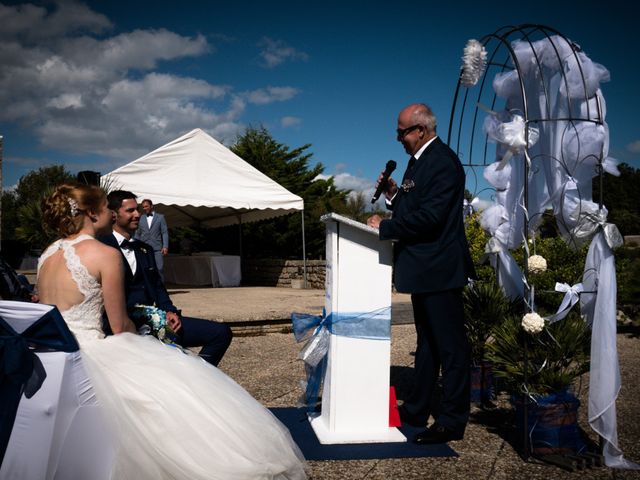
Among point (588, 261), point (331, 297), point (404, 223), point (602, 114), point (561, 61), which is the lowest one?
point (331, 297)

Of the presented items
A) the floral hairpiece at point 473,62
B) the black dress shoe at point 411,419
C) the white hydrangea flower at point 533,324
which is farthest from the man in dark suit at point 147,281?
the floral hairpiece at point 473,62

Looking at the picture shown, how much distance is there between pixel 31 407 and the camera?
234cm

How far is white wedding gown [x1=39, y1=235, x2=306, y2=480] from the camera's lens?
2.43 metres

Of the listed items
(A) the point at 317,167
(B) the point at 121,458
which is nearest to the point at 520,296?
(B) the point at 121,458

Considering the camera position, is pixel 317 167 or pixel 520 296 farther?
pixel 317 167

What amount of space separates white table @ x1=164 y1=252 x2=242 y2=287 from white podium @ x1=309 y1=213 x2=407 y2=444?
39.3 ft

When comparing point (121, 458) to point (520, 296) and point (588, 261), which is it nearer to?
point (588, 261)

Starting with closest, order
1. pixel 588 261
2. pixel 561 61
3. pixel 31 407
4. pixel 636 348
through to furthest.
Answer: pixel 31 407, pixel 588 261, pixel 561 61, pixel 636 348

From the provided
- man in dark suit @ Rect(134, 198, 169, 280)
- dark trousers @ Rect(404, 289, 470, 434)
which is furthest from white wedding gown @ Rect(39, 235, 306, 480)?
man in dark suit @ Rect(134, 198, 169, 280)

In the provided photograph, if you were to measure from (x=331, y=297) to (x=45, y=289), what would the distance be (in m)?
1.68

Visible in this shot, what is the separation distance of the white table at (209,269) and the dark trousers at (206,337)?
37.3 feet

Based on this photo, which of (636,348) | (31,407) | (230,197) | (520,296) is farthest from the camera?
(230,197)

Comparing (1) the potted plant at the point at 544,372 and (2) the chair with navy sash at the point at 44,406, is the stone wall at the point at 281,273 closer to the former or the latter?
(1) the potted plant at the point at 544,372

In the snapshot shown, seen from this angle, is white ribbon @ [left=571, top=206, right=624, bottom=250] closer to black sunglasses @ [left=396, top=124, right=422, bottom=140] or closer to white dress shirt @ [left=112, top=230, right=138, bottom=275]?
black sunglasses @ [left=396, top=124, right=422, bottom=140]
